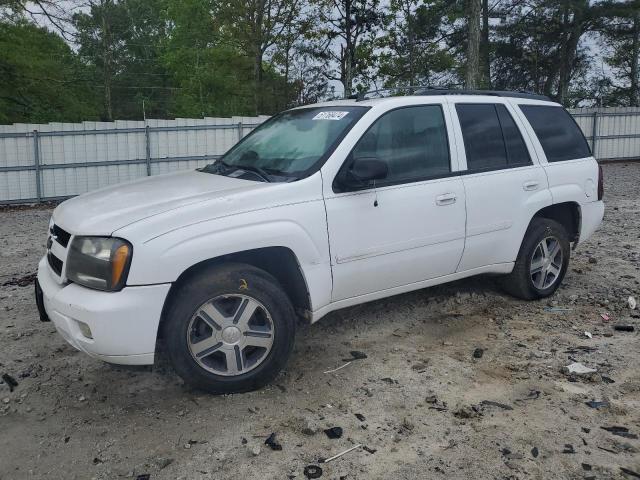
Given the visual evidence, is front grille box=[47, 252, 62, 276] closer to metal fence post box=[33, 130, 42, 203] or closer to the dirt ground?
the dirt ground

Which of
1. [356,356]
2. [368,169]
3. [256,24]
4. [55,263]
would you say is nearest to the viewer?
[55,263]

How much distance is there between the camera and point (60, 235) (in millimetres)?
3793

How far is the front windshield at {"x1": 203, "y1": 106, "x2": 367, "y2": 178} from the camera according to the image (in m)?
4.18

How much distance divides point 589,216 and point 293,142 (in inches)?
117

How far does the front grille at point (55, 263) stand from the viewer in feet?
12.1

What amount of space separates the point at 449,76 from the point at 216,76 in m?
12.7

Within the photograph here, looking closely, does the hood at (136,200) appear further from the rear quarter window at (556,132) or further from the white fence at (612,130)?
the white fence at (612,130)

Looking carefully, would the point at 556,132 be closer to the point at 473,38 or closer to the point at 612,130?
the point at 473,38

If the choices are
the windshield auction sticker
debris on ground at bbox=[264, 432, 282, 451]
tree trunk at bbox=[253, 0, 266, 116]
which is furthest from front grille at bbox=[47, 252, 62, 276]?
tree trunk at bbox=[253, 0, 266, 116]

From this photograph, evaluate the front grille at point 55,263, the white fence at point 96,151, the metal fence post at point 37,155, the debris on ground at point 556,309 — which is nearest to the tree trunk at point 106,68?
the white fence at point 96,151

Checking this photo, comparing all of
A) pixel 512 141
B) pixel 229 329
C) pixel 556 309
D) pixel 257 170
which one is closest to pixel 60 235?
pixel 229 329

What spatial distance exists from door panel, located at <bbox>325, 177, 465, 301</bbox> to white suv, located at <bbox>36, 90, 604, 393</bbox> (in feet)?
0.03

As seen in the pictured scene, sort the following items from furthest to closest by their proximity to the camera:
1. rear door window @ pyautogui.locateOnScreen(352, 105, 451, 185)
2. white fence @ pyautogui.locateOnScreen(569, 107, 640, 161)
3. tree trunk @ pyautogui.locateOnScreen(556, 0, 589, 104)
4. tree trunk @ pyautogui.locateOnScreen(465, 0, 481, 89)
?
tree trunk @ pyautogui.locateOnScreen(556, 0, 589, 104) → tree trunk @ pyautogui.locateOnScreen(465, 0, 481, 89) → white fence @ pyautogui.locateOnScreen(569, 107, 640, 161) → rear door window @ pyautogui.locateOnScreen(352, 105, 451, 185)

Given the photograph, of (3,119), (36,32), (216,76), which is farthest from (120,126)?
(216,76)
